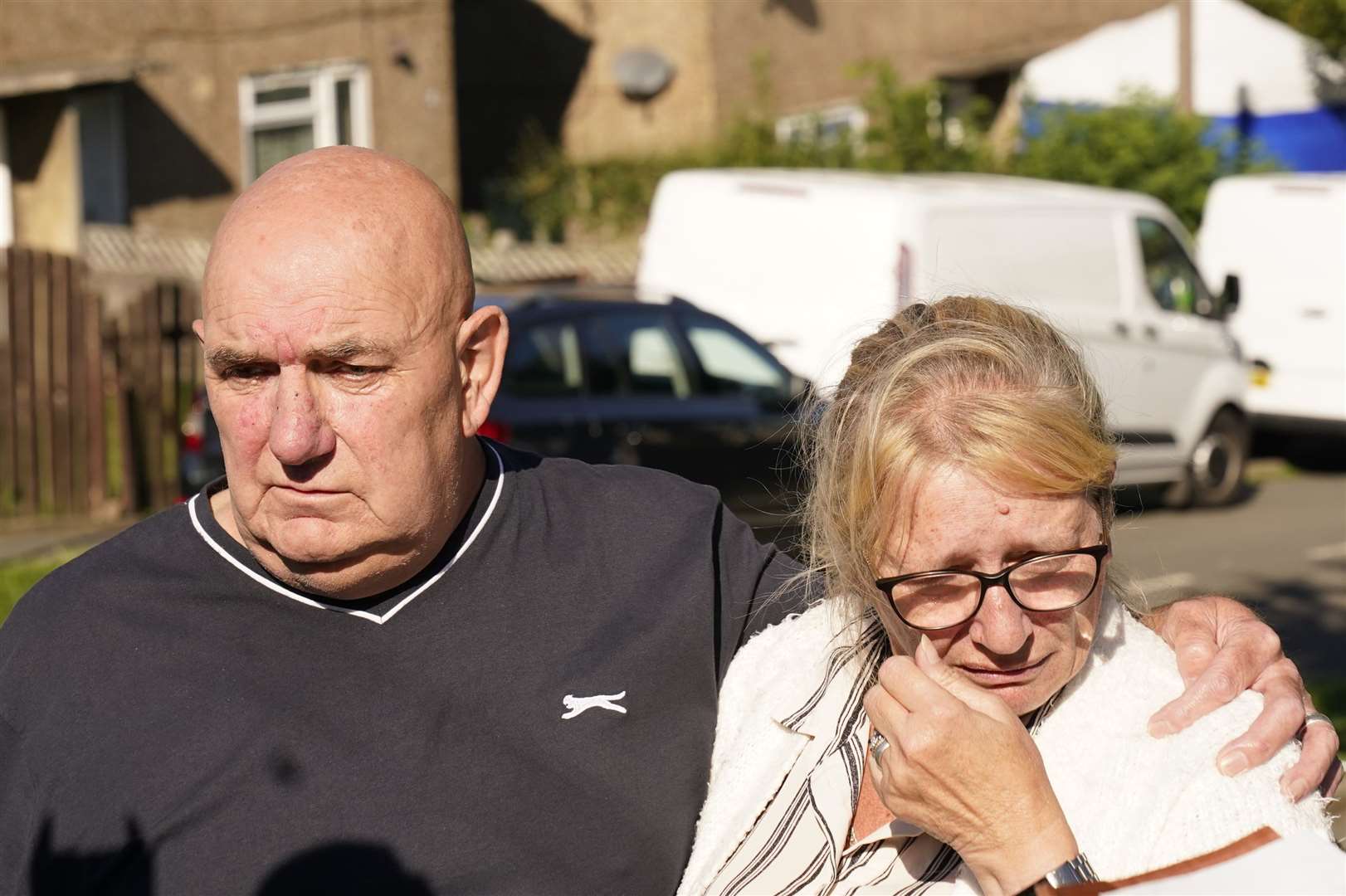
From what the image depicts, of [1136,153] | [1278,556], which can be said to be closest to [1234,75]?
[1136,153]

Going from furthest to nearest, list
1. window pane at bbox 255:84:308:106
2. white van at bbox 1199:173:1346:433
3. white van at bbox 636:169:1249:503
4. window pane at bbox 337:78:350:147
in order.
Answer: window pane at bbox 337:78:350:147 → window pane at bbox 255:84:308:106 → white van at bbox 1199:173:1346:433 → white van at bbox 636:169:1249:503

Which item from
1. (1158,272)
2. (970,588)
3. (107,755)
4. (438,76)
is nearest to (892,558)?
(970,588)

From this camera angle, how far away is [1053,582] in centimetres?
223

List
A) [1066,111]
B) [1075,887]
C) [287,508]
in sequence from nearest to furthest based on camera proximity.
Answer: [1075,887], [287,508], [1066,111]

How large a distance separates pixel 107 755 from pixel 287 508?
1.35ft

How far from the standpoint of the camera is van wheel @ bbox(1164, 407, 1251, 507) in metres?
12.2

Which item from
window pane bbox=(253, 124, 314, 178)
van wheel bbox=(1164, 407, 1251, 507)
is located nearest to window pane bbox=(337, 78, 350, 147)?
window pane bbox=(253, 124, 314, 178)

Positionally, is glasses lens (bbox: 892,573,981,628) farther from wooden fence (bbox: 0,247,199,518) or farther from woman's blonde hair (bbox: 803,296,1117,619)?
wooden fence (bbox: 0,247,199,518)

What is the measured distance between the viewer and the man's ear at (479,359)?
8.12 ft

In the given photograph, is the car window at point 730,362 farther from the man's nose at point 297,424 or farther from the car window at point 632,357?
the man's nose at point 297,424

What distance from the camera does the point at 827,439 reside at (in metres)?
2.47

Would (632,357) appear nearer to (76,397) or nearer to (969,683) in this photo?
(76,397)

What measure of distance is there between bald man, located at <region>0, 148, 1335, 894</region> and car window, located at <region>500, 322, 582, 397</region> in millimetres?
5694

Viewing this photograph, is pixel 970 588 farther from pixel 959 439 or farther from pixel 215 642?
pixel 215 642
